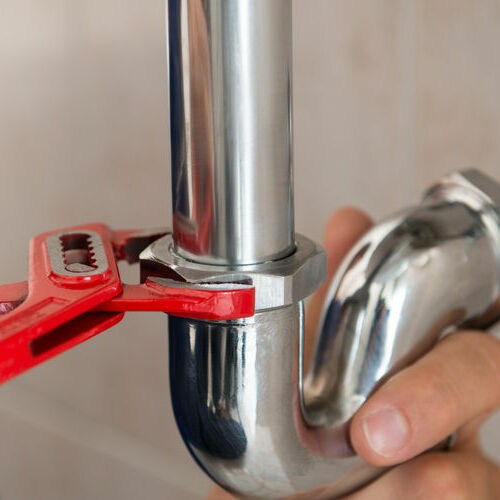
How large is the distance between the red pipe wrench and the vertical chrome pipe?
0.02 metres

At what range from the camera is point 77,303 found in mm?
149

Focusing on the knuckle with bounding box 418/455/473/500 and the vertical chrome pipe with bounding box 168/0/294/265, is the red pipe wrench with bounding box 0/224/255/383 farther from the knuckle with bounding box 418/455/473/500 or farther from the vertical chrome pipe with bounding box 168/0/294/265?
the knuckle with bounding box 418/455/473/500

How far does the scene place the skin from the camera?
8.4 inches

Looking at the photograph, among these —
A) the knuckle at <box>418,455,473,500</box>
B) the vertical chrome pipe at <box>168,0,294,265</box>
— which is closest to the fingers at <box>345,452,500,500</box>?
the knuckle at <box>418,455,473,500</box>

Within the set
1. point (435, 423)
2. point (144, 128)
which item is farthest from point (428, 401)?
point (144, 128)

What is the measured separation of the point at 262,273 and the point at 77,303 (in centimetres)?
4

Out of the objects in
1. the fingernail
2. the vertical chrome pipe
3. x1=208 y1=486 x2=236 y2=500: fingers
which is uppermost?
the vertical chrome pipe

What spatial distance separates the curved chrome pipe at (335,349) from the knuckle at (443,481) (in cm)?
2

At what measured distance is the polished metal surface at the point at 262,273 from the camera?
0.17 m

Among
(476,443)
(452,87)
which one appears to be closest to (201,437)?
(476,443)

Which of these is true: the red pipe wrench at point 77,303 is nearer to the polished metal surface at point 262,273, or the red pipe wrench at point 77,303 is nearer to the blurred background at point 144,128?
the polished metal surface at point 262,273

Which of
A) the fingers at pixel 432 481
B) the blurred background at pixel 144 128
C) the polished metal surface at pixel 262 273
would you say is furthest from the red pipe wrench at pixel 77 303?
the blurred background at pixel 144 128

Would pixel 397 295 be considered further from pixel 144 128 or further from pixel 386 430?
pixel 144 128

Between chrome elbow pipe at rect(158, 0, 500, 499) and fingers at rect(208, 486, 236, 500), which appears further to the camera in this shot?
fingers at rect(208, 486, 236, 500)
